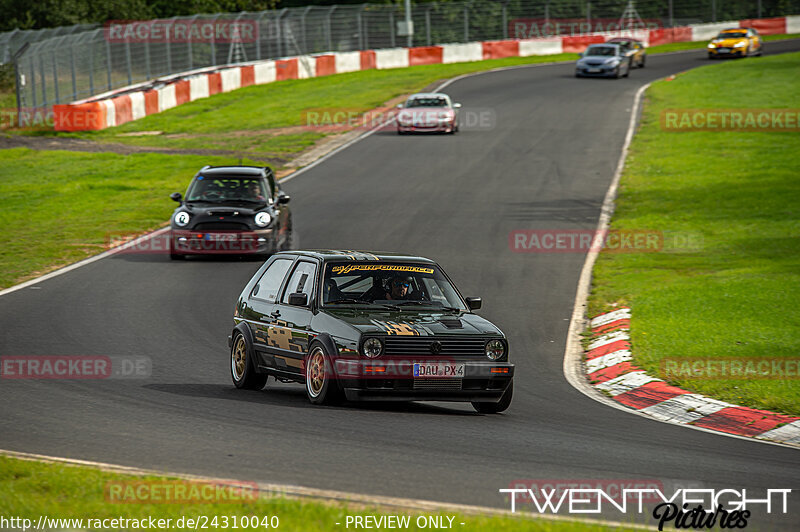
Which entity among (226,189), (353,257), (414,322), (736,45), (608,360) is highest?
(736,45)

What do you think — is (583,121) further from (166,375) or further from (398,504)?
(398,504)

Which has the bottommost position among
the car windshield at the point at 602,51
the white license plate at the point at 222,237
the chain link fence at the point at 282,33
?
the white license plate at the point at 222,237

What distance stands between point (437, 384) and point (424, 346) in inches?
14.4

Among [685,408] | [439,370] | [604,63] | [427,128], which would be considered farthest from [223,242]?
[604,63]

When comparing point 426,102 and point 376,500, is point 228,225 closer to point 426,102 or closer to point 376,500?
point 376,500

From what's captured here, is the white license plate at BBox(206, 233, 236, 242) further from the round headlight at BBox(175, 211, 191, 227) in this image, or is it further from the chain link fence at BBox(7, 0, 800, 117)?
the chain link fence at BBox(7, 0, 800, 117)

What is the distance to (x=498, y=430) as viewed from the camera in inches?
376

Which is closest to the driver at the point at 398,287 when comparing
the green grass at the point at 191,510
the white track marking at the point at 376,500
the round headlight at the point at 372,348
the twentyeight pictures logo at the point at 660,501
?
the round headlight at the point at 372,348

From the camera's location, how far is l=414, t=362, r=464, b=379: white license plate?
398 inches

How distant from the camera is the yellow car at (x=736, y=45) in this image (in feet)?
195

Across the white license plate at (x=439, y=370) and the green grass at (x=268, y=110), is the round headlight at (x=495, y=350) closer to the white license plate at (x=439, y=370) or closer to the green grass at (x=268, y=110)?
the white license plate at (x=439, y=370)

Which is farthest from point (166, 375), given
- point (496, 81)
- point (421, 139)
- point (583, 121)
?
point (496, 81)

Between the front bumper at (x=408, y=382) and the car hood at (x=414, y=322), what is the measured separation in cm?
28

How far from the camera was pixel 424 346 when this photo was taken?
399 inches
